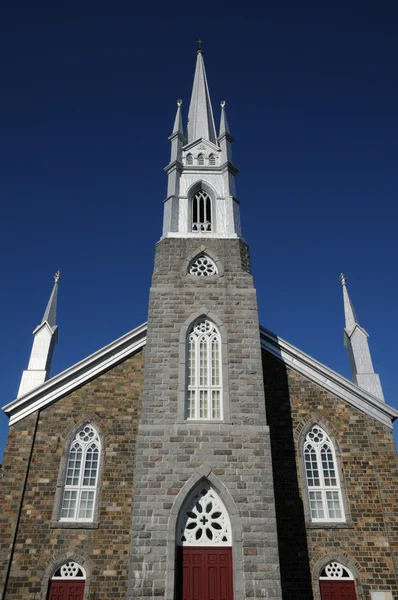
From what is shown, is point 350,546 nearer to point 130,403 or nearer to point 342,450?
point 342,450

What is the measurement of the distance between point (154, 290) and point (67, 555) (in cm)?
781

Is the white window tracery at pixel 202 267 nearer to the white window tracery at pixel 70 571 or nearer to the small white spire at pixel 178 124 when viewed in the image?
the small white spire at pixel 178 124

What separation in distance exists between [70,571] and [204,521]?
400 centimetres

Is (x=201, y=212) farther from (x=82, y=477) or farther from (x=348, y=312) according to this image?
(x=82, y=477)

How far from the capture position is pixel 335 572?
12.5m

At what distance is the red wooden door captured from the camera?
479 inches

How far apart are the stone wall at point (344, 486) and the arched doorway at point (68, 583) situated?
536cm

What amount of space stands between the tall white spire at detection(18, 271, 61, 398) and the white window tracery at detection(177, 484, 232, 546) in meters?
6.63

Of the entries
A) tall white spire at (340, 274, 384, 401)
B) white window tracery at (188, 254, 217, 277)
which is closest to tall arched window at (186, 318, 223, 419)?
white window tracery at (188, 254, 217, 277)

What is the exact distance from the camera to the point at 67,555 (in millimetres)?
12219

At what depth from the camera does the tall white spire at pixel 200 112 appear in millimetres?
20938

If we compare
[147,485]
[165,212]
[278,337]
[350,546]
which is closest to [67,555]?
[147,485]

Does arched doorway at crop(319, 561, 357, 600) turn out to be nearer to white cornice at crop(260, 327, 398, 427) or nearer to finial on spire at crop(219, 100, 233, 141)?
white cornice at crop(260, 327, 398, 427)

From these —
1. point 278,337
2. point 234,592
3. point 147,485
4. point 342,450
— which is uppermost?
point 278,337
